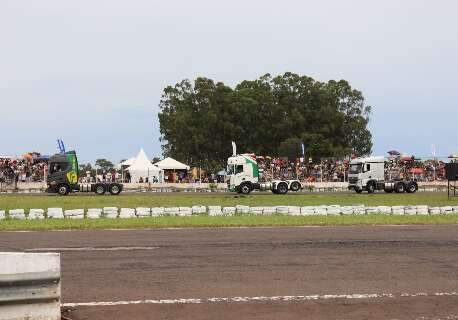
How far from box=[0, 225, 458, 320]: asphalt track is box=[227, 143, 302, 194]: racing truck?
33750 millimetres

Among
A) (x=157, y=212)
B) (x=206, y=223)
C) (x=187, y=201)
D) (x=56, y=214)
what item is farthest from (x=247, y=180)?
(x=206, y=223)

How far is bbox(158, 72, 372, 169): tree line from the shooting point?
243ft

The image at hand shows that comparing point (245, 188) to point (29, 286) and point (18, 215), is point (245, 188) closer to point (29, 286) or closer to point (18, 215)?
point (18, 215)

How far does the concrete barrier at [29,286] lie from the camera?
638cm

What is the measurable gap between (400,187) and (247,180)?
11.9 meters

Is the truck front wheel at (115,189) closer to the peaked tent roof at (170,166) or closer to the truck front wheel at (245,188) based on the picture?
the truck front wheel at (245,188)

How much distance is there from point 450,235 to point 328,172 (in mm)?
46261

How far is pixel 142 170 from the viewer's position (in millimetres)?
62719

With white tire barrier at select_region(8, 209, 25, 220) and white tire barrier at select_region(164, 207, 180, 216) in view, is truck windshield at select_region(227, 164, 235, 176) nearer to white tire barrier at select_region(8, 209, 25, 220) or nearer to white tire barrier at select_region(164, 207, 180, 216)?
white tire barrier at select_region(164, 207, 180, 216)

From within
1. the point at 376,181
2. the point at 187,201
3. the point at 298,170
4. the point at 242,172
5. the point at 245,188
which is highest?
the point at 298,170

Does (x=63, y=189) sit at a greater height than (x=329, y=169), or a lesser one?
lesser

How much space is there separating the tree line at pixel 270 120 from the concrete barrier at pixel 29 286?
6627 centimetres

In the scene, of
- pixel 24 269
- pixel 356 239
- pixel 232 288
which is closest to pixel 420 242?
pixel 356 239

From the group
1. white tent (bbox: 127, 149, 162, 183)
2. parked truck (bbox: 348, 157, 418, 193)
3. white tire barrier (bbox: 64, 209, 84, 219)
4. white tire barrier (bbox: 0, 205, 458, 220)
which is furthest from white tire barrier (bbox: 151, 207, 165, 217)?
white tent (bbox: 127, 149, 162, 183)
